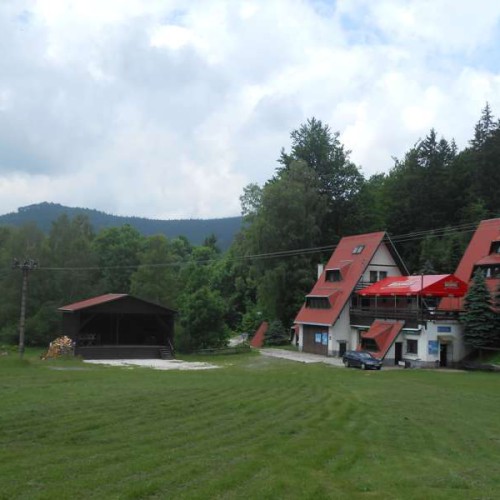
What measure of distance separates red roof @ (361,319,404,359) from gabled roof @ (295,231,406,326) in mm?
5396

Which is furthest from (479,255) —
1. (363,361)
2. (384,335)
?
(363,361)

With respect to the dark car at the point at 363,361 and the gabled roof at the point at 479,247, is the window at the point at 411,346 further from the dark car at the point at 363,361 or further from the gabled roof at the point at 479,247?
the gabled roof at the point at 479,247

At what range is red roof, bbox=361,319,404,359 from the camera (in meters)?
42.5

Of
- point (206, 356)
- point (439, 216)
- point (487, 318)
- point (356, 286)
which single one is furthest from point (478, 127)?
point (206, 356)

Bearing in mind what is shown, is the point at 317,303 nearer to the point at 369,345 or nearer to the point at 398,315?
the point at 369,345

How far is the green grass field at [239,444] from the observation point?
863 centimetres

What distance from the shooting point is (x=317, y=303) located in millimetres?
53812

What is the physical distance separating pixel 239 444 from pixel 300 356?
127 feet

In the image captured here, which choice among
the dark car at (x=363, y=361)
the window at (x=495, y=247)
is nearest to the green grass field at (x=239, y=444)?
the dark car at (x=363, y=361)

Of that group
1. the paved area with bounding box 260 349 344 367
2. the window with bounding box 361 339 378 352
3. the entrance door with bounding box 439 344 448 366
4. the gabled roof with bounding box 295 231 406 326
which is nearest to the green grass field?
the entrance door with bounding box 439 344 448 366

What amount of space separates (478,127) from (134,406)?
62859mm

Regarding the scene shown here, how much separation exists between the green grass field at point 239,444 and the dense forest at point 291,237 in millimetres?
35654

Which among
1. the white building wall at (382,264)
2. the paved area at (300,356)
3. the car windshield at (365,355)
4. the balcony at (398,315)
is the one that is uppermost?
the white building wall at (382,264)

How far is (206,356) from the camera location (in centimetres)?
5250
